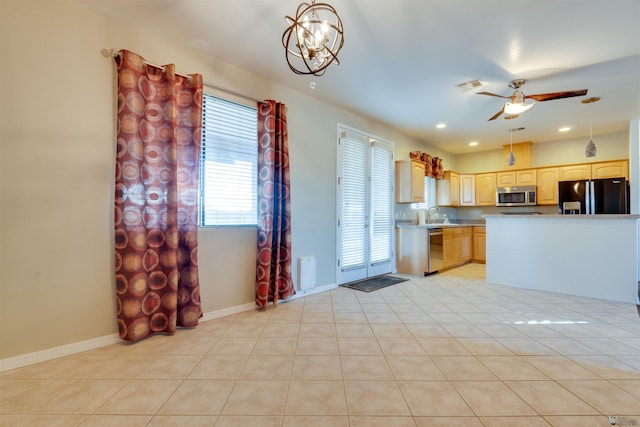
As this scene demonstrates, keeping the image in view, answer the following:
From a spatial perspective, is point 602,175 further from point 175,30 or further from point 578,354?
point 175,30

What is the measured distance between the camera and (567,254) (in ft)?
13.0

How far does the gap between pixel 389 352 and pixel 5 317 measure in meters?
2.81

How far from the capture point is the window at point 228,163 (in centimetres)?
298

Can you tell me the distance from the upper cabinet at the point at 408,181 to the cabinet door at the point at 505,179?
2.52 m

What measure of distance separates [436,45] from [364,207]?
8.66 ft

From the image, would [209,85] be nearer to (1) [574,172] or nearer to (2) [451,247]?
(2) [451,247]

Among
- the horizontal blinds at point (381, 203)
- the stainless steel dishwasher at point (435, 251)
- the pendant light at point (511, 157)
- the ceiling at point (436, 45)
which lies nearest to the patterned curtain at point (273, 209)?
the ceiling at point (436, 45)

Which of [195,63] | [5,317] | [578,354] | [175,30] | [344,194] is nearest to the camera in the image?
[5,317]

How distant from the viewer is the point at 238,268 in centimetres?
318

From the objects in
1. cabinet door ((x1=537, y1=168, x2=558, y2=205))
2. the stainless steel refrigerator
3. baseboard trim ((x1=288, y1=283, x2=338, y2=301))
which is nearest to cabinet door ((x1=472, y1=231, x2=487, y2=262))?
cabinet door ((x1=537, y1=168, x2=558, y2=205))

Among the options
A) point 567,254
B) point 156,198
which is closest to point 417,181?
point 567,254

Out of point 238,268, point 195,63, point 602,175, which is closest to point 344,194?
point 238,268

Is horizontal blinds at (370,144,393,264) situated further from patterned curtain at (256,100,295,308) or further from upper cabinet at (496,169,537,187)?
upper cabinet at (496,169,537,187)

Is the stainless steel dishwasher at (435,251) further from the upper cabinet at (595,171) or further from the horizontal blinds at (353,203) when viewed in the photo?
the upper cabinet at (595,171)
